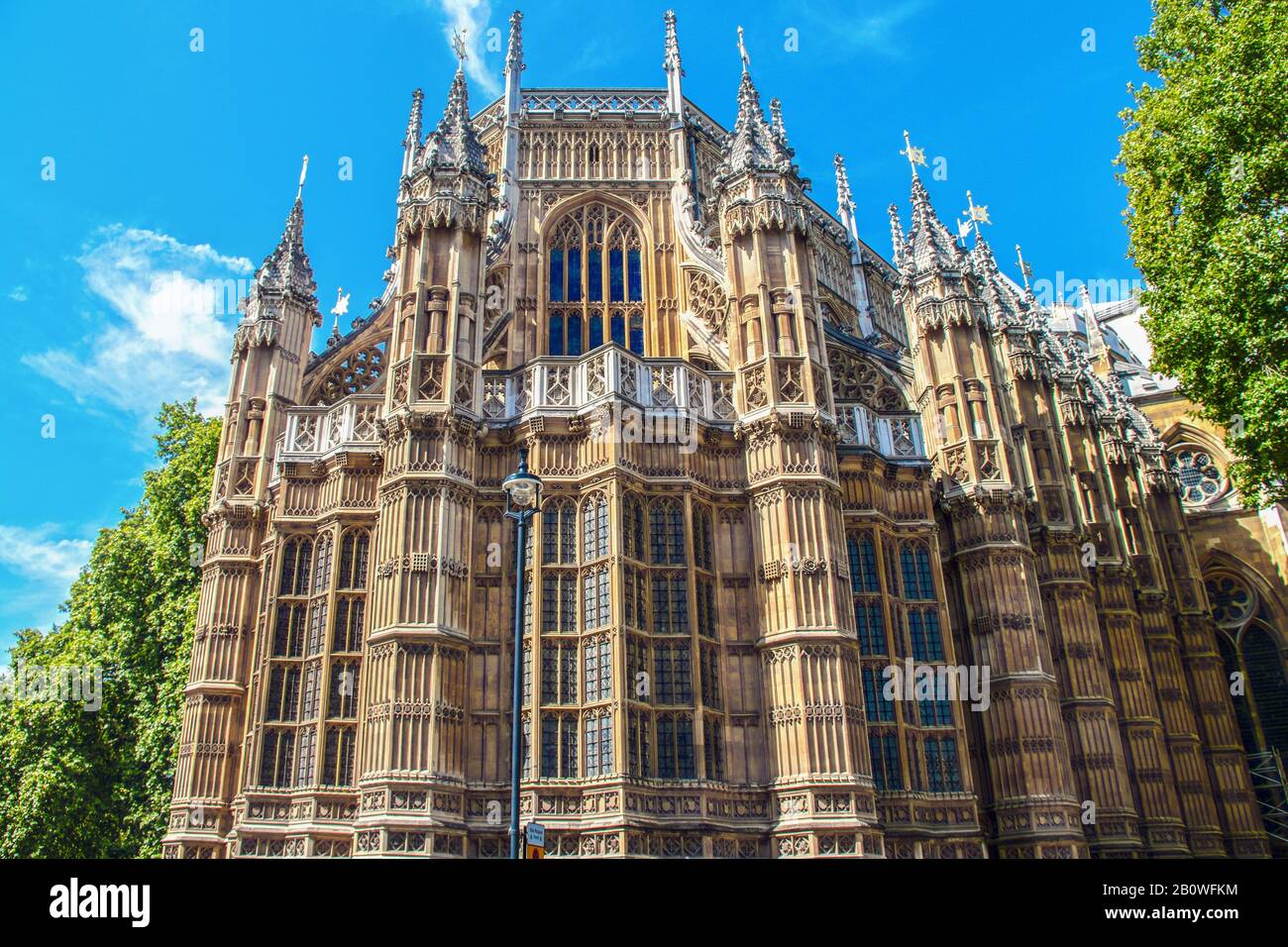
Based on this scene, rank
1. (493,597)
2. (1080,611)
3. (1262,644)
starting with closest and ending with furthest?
(493,597) → (1080,611) → (1262,644)

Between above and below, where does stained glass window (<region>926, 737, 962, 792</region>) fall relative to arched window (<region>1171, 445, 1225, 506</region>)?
below

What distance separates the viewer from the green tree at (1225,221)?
59.1ft

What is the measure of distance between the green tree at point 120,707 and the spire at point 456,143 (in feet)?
47.6

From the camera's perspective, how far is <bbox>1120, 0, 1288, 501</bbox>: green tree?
59.1 ft

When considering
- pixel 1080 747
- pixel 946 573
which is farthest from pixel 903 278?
pixel 1080 747

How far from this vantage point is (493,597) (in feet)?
67.9

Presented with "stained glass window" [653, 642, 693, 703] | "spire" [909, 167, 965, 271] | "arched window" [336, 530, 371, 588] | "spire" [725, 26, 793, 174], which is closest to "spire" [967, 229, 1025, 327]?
"spire" [909, 167, 965, 271]

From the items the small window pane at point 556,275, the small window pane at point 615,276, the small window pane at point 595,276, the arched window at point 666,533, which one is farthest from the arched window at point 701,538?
the small window pane at point 556,275

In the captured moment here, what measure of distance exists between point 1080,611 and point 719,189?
54.1 feet

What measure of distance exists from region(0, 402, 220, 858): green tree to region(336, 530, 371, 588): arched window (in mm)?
8841

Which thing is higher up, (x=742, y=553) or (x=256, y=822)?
(x=742, y=553)

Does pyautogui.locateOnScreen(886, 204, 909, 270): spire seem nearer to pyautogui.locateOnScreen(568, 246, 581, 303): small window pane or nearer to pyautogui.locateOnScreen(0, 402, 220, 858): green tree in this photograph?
pyautogui.locateOnScreen(568, 246, 581, 303): small window pane

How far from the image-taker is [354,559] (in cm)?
2259
